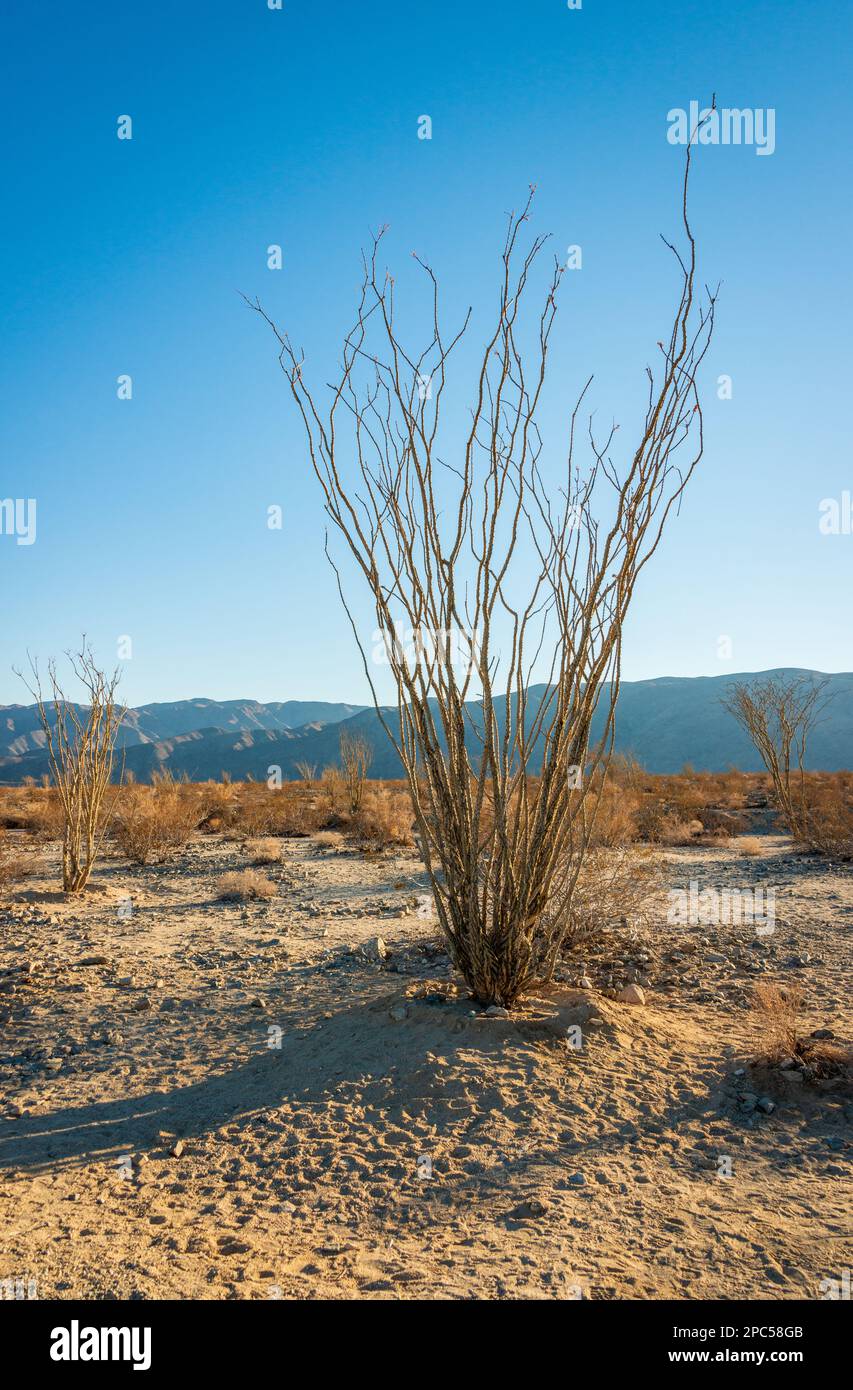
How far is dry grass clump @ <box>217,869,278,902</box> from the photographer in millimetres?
8156

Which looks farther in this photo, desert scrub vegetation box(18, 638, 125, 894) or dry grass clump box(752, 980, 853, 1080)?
desert scrub vegetation box(18, 638, 125, 894)

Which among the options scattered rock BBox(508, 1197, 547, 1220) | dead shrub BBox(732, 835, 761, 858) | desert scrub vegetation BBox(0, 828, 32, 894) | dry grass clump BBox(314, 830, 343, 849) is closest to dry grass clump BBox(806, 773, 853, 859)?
dead shrub BBox(732, 835, 761, 858)

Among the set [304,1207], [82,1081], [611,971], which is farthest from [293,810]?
[304,1207]

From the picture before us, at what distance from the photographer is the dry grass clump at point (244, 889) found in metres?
8.16

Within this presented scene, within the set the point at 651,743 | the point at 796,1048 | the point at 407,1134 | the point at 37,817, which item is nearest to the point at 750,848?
the point at 796,1048

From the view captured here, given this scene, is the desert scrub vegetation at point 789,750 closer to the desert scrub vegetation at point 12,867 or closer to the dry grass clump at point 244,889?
the dry grass clump at point 244,889

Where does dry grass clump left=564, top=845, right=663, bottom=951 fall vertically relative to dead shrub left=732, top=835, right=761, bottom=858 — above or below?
above

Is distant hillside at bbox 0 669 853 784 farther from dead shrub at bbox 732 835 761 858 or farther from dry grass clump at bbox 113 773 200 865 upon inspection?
dead shrub at bbox 732 835 761 858

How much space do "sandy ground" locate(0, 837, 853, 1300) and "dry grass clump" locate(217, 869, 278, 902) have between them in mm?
2388

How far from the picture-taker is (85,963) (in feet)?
18.5

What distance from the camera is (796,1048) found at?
3.58 metres

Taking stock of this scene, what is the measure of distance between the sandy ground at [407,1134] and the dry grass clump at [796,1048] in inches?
4.1

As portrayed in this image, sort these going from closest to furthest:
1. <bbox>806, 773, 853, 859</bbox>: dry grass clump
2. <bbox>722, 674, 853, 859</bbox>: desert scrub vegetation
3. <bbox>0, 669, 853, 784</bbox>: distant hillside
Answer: <bbox>806, 773, 853, 859</bbox>: dry grass clump < <bbox>722, 674, 853, 859</bbox>: desert scrub vegetation < <bbox>0, 669, 853, 784</bbox>: distant hillside

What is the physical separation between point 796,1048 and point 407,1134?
1820 mm
